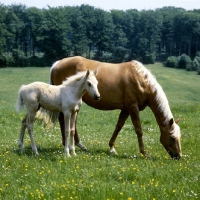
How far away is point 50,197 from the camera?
593 centimetres

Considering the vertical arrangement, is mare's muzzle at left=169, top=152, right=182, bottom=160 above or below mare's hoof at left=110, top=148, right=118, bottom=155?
above

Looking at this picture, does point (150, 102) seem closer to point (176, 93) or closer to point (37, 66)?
point (176, 93)

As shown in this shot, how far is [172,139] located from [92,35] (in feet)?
286

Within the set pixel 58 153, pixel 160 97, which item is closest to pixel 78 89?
pixel 58 153

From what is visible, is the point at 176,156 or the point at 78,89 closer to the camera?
the point at 78,89

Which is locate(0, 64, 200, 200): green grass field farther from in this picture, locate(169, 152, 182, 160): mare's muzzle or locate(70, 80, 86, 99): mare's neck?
locate(70, 80, 86, 99): mare's neck

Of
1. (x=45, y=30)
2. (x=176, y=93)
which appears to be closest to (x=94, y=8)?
(x=45, y=30)

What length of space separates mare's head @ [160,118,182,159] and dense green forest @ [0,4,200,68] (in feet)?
222

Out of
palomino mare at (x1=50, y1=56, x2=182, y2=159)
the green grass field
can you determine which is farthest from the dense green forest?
palomino mare at (x1=50, y1=56, x2=182, y2=159)

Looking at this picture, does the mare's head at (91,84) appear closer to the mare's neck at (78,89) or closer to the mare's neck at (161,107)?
the mare's neck at (78,89)

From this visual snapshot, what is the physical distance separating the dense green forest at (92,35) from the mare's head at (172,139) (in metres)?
67.6

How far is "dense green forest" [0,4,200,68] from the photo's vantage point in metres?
84.8

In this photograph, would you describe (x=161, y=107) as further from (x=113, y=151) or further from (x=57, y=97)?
(x=57, y=97)

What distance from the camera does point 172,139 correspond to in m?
9.58
